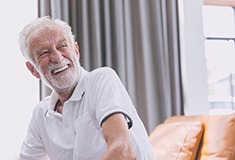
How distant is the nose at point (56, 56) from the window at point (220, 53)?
6.84ft

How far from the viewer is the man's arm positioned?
47.0 inches

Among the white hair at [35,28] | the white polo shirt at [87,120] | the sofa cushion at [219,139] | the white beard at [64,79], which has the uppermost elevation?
the white hair at [35,28]

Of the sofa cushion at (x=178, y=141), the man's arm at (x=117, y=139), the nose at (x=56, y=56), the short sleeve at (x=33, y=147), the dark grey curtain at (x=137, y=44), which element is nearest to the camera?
the man's arm at (x=117, y=139)

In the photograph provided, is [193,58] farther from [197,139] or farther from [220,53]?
[197,139]

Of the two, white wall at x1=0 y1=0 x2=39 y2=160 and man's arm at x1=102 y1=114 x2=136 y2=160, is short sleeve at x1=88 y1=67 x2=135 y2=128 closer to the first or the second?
man's arm at x1=102 y1=114 x2=136 y2=160

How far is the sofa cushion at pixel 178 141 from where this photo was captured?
2.19 meters

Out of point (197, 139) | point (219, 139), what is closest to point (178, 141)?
point (197, 139)

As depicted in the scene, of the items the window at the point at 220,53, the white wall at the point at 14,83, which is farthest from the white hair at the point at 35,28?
the window at the point at 220,53

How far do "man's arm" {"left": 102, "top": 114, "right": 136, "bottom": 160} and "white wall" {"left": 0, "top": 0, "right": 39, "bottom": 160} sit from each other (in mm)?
1779

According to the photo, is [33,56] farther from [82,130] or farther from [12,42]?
[12,42]

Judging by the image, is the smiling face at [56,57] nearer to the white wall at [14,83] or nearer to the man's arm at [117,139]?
the man's arm at [117,139]

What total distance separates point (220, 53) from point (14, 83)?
1.74 metres

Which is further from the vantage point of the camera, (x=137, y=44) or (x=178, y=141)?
(x=137, y=44)

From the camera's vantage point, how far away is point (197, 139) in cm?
220
